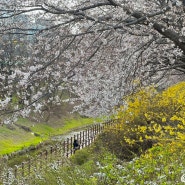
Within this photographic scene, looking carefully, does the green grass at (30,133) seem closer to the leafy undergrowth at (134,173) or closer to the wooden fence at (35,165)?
the wooden fence at (35,165)

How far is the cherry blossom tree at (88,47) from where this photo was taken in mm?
5445

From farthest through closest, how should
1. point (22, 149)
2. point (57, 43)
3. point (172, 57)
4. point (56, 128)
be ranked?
point (56, 128) < point (22, 149) < point (172, 57) < point (57, 43)

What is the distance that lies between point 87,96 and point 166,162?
1772 millimetres

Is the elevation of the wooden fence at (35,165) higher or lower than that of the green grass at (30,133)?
higher

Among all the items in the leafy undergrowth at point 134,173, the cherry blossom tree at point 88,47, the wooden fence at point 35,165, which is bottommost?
the wooden fence at point 35,165

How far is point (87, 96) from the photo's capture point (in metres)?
6.51

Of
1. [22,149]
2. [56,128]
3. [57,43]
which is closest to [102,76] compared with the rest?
[57,43]

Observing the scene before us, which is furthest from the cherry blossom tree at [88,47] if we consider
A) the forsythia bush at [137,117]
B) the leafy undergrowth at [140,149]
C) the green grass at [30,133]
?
the green grass at [30,133]

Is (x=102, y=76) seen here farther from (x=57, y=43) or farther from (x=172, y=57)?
(x=172, y=57)

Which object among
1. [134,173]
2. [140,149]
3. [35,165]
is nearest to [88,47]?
[134,173]

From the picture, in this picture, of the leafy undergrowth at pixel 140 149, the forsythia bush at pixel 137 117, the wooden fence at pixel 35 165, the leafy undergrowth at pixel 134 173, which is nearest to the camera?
the leafy undergrowth at pixel 134 173

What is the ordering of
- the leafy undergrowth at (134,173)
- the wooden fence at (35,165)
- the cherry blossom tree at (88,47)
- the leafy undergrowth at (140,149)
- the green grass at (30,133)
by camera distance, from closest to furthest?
the leafy undergrowth at (134,173) → the leafy undergrowth at (140,149) → the cherry blossom tree at (88,47) → the wooden fence at (35,165) → the green grass at (30,133)

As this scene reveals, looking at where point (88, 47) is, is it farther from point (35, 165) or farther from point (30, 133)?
point (30, 133)

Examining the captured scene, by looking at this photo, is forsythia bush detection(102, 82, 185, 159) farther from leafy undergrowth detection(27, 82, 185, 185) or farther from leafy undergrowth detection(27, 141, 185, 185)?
leafy undergrowth detection(27, 141, 185, 185)
